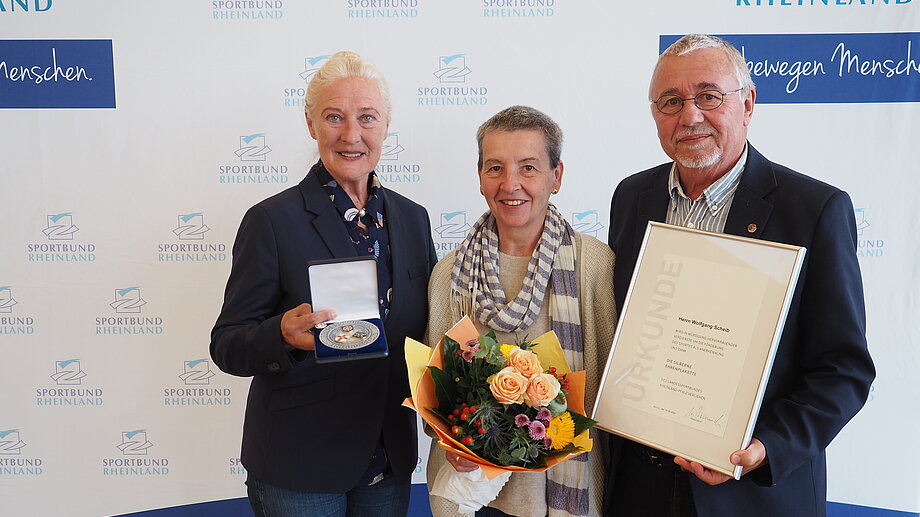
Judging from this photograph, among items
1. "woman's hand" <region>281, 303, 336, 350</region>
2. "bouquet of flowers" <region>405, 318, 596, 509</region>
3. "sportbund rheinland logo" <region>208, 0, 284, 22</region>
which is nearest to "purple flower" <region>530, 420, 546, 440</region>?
"bouquet of flowers" <region>405, 318, 596, 509</region>

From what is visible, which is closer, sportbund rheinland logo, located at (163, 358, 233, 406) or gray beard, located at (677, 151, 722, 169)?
gray beard, located at (677, 151, 722, 169)

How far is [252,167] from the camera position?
2.94m

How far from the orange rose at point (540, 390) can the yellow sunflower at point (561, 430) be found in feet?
0.28

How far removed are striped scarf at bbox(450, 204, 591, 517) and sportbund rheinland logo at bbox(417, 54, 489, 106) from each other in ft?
3.97

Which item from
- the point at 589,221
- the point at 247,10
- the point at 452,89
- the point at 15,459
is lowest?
the point at 15,459

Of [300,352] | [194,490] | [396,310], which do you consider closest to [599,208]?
[396,310]

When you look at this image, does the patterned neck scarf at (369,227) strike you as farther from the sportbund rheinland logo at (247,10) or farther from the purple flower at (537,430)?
the sportbund rheinland logo at (247,10)

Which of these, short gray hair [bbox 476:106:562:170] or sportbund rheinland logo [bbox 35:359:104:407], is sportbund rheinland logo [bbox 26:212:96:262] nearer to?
sportbund rheinland logo [bbox 35:359:104:407]

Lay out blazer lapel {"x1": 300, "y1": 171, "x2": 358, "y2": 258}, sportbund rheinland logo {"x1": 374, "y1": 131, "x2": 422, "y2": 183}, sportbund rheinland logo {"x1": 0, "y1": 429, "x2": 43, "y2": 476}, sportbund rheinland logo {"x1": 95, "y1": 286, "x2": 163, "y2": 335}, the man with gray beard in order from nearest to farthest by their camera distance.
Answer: the man with gray beard < blazer lapel {"x1": 300, "y1": 171, "x2": 358, "y2": 258} < sportbund rheinland logo {"x1": 374, "y1": 131, "x2": 422, "y2": 183} < sportbund rheinland logo {"x1": 95, "y1": 286, "x2": 163, "y2": 335} < sportbund rheinland logo {"x1": 0, "y1": 429, "x2": 43, "y2": 476}

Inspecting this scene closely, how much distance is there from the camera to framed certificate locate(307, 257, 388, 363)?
1604mm

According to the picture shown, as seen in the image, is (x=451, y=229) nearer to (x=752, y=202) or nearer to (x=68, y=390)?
(x=752, y=202)

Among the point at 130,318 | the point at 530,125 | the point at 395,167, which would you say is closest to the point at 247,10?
the point at 395,167

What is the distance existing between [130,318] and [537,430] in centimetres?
236

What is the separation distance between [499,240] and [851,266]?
0.91 meters
